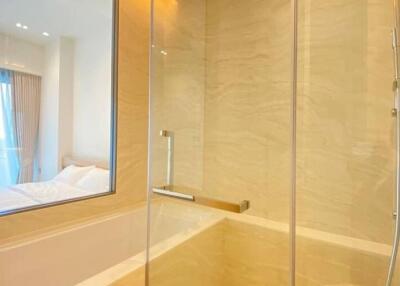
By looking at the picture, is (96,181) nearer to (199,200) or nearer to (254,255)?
(199,200)

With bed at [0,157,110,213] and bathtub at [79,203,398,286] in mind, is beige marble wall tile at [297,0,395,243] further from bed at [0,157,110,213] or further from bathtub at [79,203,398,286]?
bed at [0,157,110,213]

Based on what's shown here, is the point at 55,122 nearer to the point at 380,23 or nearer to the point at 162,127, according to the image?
the point at 162,127

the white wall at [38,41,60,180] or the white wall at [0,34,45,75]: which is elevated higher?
the white wall at [0,34,45,75]

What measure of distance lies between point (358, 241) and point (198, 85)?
1597mm

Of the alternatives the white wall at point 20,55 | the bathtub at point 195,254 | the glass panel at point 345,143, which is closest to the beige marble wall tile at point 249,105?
the glass panel at point 345,143

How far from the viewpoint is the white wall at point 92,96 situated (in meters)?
2.03

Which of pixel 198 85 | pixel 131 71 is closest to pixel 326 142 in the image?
pixel 198 85

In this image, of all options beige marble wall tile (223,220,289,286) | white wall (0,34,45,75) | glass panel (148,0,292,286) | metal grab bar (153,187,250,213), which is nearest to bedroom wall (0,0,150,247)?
glass panel (148,0,292,286)

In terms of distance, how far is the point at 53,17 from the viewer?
1.93 m

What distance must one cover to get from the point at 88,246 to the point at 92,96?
1.27m

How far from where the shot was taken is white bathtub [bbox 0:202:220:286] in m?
1.34

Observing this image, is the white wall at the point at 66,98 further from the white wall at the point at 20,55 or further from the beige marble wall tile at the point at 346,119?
the beige marble wall tile at the point at 346,119

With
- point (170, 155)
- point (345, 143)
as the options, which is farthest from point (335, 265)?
point (170, 155)

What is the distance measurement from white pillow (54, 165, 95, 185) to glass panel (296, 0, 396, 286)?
1.75 meters
